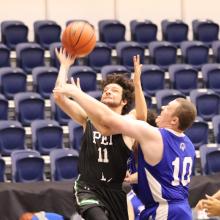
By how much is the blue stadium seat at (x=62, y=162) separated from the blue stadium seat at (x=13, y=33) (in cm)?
388

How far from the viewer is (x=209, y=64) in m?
13.1

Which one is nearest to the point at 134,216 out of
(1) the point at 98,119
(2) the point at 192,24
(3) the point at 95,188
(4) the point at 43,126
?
(3) the point at 95,188

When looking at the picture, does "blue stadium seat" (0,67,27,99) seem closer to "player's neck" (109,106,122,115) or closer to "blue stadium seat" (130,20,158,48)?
"blue stadium seat" (130,20,158,48)

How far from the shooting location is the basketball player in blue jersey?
5625 mm

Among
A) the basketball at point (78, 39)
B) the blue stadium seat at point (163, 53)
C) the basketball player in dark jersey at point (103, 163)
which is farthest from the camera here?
the blue stadium seat at point (163, 53)

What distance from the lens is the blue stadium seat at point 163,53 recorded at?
13375 mm

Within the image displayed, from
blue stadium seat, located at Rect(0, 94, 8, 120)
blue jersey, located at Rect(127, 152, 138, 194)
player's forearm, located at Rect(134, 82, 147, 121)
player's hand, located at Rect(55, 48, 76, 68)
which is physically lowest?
blue stadium seat, located at Rect(0, 94, 8, 120)

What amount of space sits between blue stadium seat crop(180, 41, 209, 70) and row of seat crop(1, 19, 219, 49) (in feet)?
1.83

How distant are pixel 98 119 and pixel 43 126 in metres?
5.37

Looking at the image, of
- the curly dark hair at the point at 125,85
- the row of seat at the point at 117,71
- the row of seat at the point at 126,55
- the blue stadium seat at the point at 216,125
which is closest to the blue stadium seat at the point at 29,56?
the row of seat at the point at 126,55

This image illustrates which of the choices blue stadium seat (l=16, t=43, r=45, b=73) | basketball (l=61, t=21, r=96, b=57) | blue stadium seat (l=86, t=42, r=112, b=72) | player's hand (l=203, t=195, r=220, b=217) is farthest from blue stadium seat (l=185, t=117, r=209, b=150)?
player's hand (l=203, t=195, r=220, b=217)

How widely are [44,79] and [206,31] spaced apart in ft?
12.2

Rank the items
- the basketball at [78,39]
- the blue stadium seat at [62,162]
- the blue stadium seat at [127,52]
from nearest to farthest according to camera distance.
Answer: the basketball at [78,39] < the blue stadium seat at [62,162] < the blue stadium seat at [127,52]

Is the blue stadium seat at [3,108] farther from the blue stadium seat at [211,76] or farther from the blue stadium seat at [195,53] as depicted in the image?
the blue stadium seat at [195,53]
